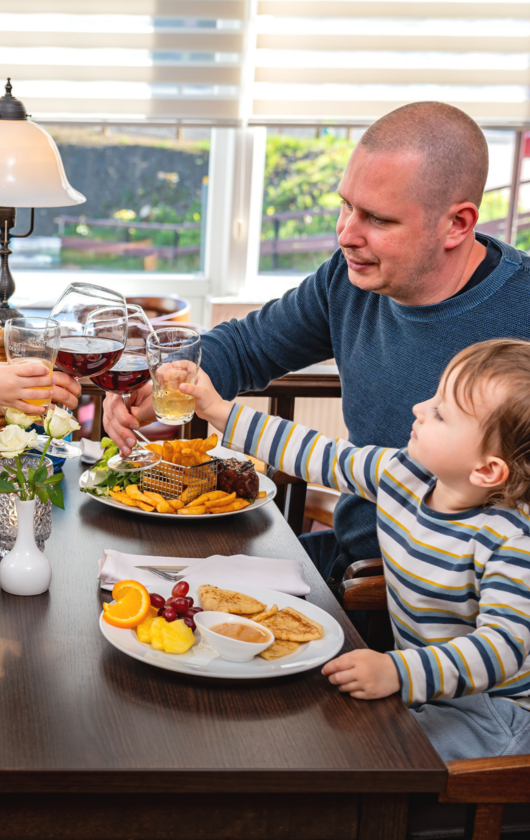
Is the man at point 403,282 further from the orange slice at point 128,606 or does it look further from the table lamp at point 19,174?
the table lamp at point 19,174

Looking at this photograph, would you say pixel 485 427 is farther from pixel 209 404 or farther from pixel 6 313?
pixel 6 313

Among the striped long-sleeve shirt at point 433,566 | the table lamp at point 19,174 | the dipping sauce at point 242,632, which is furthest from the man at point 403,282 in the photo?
the table lamp at point 19,174

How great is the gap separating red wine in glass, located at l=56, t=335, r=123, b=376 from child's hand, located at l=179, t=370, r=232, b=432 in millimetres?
143

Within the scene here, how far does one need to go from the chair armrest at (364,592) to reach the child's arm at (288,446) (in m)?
0.14

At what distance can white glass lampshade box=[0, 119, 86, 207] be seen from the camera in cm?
223

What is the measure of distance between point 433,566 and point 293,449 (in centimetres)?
35

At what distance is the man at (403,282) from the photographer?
1.49 m

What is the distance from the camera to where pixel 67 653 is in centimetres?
102

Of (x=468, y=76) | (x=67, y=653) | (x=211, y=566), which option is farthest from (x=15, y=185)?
(x=468, y=76)

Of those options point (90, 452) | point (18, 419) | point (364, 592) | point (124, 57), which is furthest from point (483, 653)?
point (124, 57)

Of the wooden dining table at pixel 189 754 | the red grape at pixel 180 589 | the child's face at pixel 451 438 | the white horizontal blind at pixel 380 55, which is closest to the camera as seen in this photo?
the wooden dining table at pixel 189 754

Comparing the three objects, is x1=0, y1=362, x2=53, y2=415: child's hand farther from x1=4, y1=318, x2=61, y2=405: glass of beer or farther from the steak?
the steak

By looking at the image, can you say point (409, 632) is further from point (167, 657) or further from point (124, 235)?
point (124, 235)

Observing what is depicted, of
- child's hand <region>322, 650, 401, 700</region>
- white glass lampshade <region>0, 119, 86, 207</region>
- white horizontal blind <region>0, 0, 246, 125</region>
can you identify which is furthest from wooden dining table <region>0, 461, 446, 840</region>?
white horizontal blind <region>0, 0, 246, 125</region>
